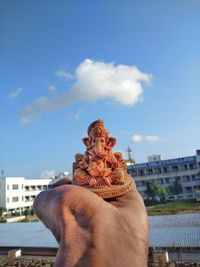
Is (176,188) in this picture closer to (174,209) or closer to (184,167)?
(184,167)

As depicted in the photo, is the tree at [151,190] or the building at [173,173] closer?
the tree at [151,190]

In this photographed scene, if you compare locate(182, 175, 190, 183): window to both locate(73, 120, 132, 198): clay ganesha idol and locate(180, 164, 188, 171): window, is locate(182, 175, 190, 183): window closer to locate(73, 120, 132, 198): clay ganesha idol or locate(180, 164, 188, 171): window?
locate(180, 164, 188, 171): window

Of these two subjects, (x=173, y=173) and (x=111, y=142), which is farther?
(x=173, y=173)

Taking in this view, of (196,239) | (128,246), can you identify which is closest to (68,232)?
(128,246)

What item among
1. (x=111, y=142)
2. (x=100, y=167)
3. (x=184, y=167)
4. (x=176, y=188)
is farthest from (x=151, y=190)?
(x=100, y=167)

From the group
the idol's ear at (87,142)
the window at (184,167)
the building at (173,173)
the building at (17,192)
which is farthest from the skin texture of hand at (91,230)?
the building at (17,192)

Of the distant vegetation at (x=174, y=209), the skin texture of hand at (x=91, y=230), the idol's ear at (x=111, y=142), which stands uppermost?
the idol's ear at (x=111, y=142)

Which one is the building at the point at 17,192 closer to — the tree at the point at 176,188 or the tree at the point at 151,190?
the tree at the point at 151,190
